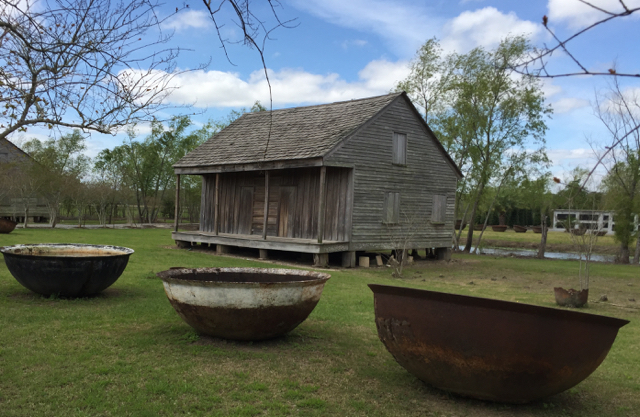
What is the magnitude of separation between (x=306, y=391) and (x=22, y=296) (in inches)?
249

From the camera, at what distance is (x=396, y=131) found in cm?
1991

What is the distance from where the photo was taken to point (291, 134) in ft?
65.9

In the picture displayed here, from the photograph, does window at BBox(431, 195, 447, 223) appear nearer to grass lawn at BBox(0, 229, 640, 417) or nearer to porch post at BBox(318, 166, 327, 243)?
porch post at BBox(318, 166, 327, 243)

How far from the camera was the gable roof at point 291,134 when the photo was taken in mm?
18047

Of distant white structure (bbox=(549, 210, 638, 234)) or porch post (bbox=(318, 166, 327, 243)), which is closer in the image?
distant white structure (bbox=(549, 210, 638, 234))

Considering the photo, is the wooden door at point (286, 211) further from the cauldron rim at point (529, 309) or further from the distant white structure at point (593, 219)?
the cauldron rim at point (529, 309)

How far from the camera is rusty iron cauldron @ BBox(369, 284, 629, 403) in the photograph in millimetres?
3992

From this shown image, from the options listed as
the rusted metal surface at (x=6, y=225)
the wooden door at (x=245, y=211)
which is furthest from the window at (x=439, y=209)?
the rusted metal surface at (x=6, y=225)

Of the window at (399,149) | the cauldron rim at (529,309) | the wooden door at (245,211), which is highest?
the window at (399,149)

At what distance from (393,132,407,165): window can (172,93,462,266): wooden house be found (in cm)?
4

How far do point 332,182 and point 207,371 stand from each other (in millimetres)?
13825

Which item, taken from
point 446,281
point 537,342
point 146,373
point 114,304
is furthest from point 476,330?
point 446,281

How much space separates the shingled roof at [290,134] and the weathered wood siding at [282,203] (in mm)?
1166

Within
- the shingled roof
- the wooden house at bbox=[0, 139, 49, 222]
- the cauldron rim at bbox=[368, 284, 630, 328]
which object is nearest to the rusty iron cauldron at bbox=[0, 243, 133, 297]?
the cauldron rim at bbox=[368, 284, 630, 328]
